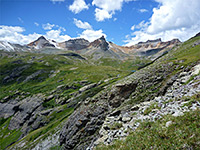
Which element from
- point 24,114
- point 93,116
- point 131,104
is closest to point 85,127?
point 93,116

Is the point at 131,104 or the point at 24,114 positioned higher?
the point at 131,104

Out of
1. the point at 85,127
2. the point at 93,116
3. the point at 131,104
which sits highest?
the point at 131,104

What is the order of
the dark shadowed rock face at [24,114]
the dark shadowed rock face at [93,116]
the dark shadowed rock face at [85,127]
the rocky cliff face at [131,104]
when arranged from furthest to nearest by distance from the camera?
the dark shadowed rock face at [24,114] → the dark shadowed rock face at [93,116] → the dark shadowed rock face at [85,127] → the rocky cliff face at [131,104]

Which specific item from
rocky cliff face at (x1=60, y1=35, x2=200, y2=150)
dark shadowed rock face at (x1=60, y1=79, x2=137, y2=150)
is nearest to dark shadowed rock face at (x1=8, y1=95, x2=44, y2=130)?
rocky cliff face at (x1=60, y1=35, x2=200, y2=150)

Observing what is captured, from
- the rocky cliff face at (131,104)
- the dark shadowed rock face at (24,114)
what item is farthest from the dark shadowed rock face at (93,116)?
the dark shadowed rock face at (24,114)

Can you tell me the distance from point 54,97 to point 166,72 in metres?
94.1

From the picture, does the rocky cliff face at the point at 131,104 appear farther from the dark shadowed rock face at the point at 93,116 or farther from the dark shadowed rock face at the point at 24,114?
the dark shadowed rock face at the point at 24,114

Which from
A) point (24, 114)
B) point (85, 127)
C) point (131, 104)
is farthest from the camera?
point (24, 114)

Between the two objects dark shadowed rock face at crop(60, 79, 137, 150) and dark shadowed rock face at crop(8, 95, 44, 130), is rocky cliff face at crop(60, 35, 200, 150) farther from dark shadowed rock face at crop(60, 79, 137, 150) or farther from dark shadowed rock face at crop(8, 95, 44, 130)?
dark shadowed rock face at crop(8, 95, 44, 130)

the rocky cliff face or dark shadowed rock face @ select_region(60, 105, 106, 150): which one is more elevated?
the rocky cliff face

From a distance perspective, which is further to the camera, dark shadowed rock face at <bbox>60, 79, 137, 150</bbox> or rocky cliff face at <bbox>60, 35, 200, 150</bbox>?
dark shadowed rock face at <bbox>60, 79, 137, 150</bbox>

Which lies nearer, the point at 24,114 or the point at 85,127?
the point at 85,127

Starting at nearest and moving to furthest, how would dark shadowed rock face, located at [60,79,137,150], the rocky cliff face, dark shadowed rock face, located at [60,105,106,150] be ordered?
the rocky cliff face < dark shadowed rock face, located at [60,105,106,150] < dark shadowed rock face, located at [60,79,137,150]

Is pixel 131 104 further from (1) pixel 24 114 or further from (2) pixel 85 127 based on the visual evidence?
(1) pixel 24 114
